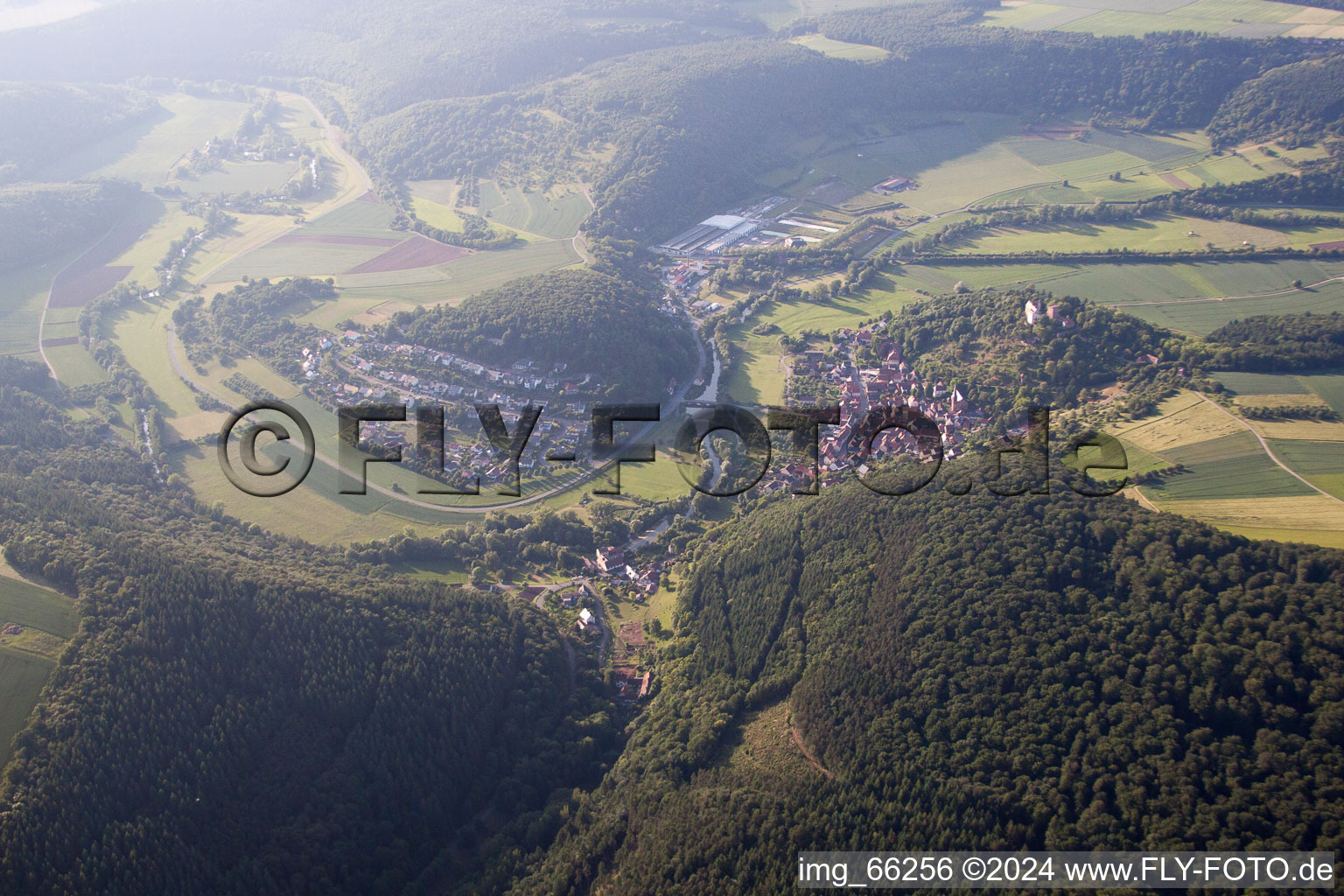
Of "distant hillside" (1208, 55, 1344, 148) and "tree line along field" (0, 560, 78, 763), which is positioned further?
"distant hillside" (1208, 55, 1344, 148)

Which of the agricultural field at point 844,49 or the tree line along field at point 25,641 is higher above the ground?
the agricultural field at point 844,49

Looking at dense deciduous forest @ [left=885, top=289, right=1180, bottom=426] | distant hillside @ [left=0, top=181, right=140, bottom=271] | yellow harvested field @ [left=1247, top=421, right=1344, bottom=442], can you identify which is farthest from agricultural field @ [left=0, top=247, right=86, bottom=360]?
yellow harvested field @ [left=1247, top=421, right=1344, bottom=442]

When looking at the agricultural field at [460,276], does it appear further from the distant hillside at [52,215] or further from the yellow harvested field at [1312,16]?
the yellow harvested field at [1312,16]

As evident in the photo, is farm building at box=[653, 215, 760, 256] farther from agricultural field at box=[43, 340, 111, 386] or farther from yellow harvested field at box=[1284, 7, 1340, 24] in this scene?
yellow harvested field at box=[1284, 7, 1340, 24]

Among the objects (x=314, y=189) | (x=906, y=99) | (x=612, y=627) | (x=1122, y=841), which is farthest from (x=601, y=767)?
(x=906, y=99)

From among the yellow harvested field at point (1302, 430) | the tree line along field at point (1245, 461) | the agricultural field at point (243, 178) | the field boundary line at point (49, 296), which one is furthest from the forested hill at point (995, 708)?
the agricultural field at point (243, 178)
